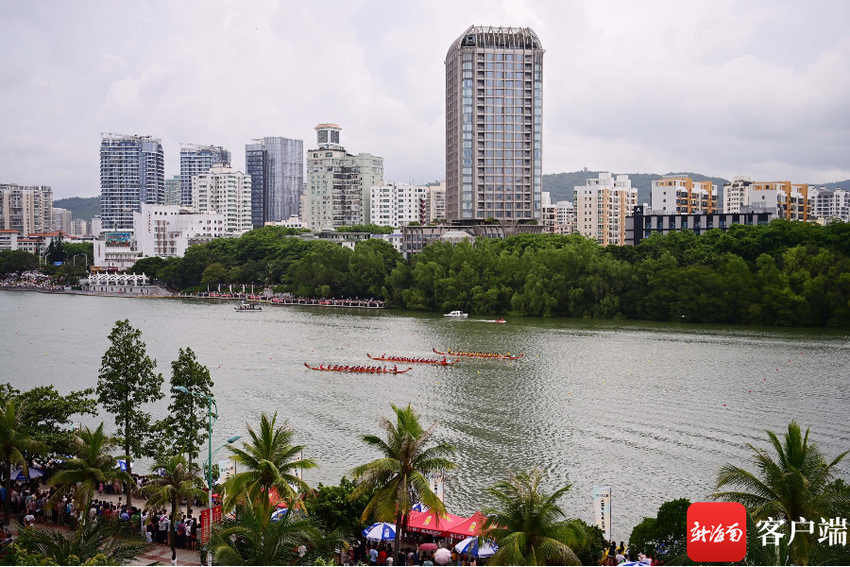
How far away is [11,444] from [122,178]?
623 feet

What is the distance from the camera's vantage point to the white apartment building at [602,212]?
436 feet

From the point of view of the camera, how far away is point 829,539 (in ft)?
39.5

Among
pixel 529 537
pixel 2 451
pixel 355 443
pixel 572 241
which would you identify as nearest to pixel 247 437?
pixel 355 443

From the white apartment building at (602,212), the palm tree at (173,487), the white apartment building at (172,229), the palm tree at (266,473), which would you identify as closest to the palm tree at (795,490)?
the palm tree at (266,473)

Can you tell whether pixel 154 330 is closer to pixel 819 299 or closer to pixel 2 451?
pixel 2 451

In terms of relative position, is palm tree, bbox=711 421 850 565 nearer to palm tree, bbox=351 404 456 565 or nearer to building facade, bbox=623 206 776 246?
palm tree, bbox=351 404 456 565

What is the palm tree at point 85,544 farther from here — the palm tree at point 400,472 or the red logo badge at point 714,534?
the red logo badge at point 714,534

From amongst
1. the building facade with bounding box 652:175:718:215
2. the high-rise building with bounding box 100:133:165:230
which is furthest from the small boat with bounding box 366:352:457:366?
the high-rise building with bounding box 100:133:165:230

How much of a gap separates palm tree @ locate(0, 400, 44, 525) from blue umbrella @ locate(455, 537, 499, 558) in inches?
391

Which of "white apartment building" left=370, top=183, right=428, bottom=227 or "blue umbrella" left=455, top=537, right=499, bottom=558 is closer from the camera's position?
"blue umbrella" left=455, top=537, right=499, bottom=558

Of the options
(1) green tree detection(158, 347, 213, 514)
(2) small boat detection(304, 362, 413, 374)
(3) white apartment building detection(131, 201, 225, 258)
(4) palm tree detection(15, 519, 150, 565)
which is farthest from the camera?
(3) white apartment building detection(131, 201, 225, 258)

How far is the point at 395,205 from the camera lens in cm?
14762

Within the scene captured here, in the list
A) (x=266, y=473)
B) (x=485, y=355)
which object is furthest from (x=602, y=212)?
(x=266, y=473)

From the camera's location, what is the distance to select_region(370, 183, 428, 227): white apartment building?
147 meters
